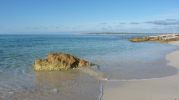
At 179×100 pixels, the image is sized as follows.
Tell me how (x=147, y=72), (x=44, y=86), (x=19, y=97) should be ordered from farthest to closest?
(x=147, y=72) < (x=44, y=86) < (x=19, y=97)

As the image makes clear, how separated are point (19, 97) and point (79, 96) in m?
2.39

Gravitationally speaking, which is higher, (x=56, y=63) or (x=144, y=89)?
(x=56, y=63)

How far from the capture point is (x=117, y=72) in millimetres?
19219

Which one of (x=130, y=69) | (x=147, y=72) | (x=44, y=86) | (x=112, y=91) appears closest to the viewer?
(x=112, y=91)

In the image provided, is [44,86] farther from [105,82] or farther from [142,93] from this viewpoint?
[142,93]

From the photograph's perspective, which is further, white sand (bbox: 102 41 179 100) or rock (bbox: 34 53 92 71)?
rock (bbox: 34 53 92 71)

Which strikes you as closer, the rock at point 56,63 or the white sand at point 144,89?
the white sand at point 144,89

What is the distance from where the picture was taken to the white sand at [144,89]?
465 inches

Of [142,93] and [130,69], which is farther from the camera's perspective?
[130,69]

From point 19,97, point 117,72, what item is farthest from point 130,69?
point 19,97

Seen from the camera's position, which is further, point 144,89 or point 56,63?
point 56,63

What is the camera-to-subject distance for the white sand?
11820mm

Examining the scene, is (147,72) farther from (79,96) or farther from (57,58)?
(79,96)

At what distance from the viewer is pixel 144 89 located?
13.4 meters
